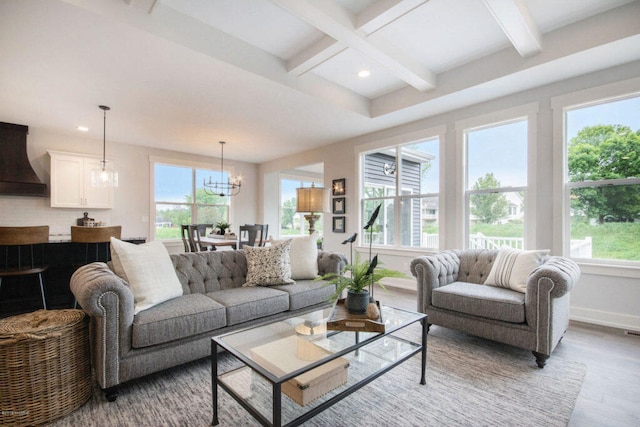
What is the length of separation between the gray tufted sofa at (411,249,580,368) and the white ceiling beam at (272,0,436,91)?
211 centimetres

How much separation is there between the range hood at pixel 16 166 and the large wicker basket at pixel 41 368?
4208 mm

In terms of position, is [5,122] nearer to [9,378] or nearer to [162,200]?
[162,200]

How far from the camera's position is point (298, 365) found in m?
1.44

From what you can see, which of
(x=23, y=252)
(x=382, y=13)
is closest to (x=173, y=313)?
(x=382, y=13)

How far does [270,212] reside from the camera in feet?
26.6

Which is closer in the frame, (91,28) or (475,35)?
(91,28)

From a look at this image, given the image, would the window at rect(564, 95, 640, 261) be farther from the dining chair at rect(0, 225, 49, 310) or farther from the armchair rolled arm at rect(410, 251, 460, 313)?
the dining chair at rect(0, 225, 49, 310)

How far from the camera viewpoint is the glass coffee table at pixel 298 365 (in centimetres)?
137

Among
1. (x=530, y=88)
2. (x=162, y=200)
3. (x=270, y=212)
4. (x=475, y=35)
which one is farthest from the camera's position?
(x=270, y=212)

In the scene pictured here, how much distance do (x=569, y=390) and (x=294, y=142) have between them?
5.23 m

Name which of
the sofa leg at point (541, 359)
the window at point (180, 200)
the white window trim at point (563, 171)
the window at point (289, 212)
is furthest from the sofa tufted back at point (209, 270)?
the window at point (289, 212)

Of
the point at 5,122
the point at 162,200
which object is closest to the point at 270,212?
the point at 162,200

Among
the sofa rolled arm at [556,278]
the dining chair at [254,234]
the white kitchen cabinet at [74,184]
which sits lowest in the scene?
the sofa rolled arm at [556,278]

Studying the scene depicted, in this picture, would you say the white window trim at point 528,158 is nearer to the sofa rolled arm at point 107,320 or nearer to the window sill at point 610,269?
the window sill at point 610,269
